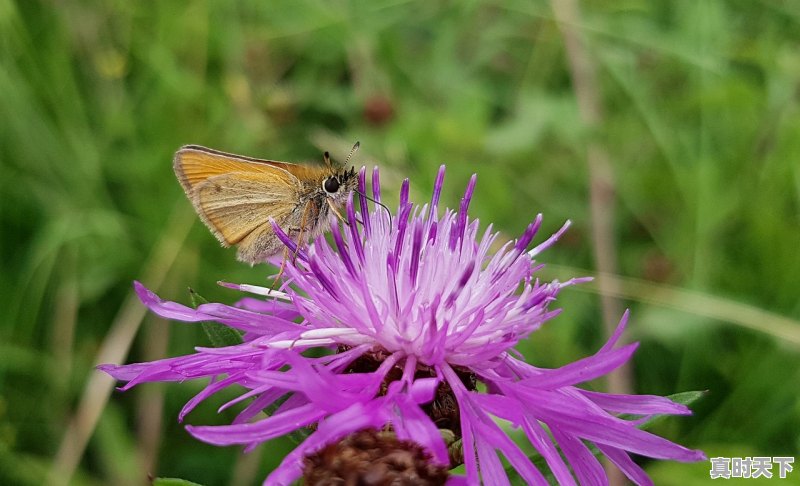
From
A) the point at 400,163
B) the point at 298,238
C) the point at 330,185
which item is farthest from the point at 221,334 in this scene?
the point at 400,163

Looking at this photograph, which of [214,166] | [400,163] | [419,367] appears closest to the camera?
[419,367]

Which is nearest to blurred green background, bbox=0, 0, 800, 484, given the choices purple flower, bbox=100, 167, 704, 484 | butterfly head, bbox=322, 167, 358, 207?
butterfly head, bbox=322, 167, 358, 207

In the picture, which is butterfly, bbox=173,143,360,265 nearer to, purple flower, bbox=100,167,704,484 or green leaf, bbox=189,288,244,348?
purple flower, bbox=100,167,704,484

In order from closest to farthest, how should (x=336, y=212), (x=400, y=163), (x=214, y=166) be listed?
(x=336, y=212) < (x=214, y=166) < (x=400, y=163)

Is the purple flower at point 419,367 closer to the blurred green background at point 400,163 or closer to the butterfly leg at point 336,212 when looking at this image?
the butterfly leg at point 336,212

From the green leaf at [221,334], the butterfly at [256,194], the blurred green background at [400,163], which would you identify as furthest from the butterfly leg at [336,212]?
the blurred green background at [400,163]

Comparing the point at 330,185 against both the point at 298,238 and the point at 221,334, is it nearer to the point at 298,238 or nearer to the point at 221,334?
the point at 298,238

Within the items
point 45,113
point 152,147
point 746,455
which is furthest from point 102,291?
point 746,455
